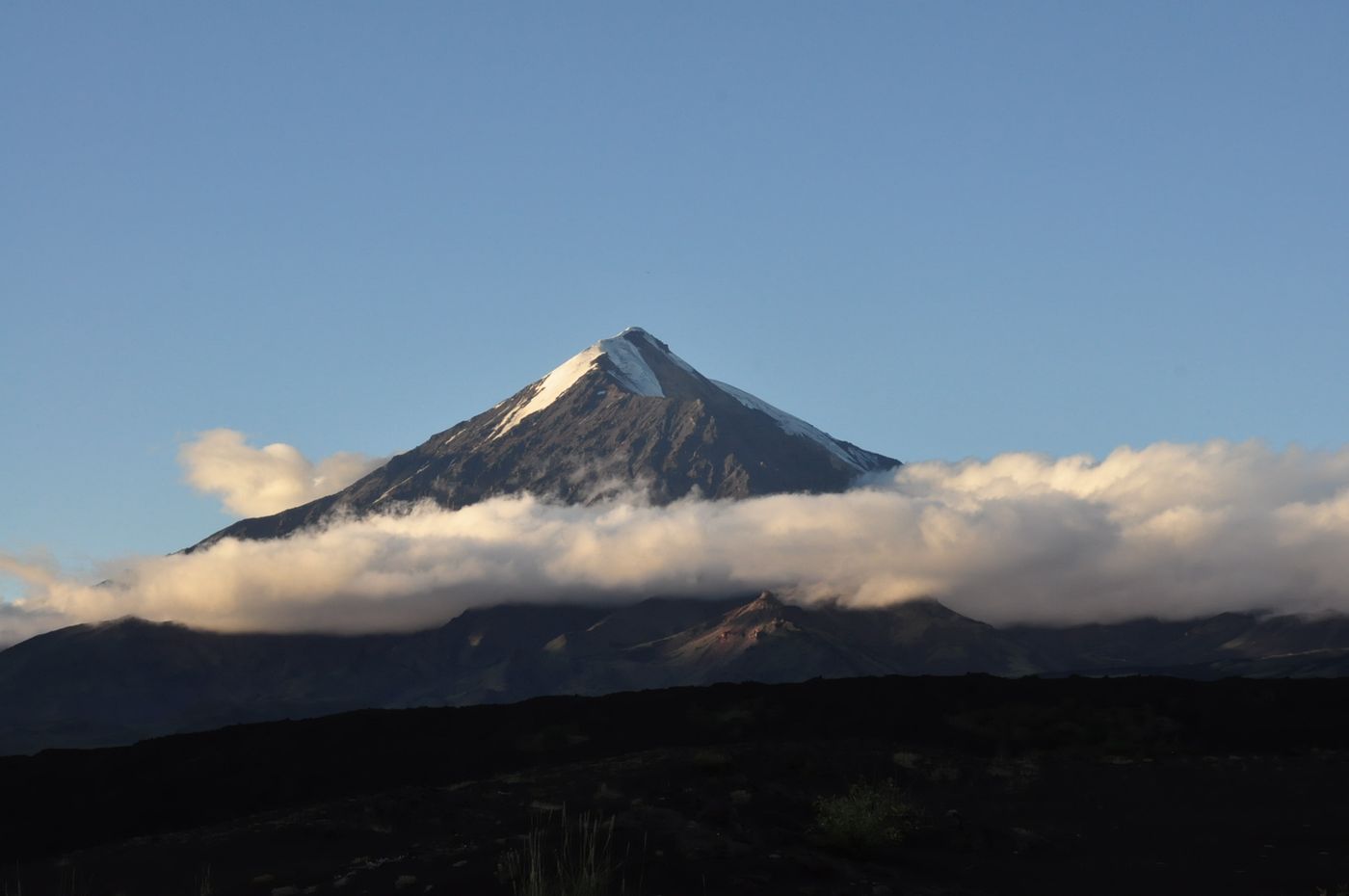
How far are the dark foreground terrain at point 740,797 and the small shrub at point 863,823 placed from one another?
8 centimetres

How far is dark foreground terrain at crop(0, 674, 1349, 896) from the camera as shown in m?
29.9

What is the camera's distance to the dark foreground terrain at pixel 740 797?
2986 centimetres

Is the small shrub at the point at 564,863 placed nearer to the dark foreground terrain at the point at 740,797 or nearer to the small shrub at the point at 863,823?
the dark foreground terrain at the point at 740,797

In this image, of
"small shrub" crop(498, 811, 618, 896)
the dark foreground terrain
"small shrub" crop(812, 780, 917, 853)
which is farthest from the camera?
"small shrub" crop(812, 780, 917, 853)

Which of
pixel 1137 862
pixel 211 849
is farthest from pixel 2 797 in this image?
pixel 1137 862

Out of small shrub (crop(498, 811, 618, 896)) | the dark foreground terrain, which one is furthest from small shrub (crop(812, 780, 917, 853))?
small shrub (crop(498, 811, 618, 896))

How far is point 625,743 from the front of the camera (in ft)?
173

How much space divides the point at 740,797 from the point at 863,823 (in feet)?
19.0

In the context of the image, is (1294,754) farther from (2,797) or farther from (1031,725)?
(2,797)

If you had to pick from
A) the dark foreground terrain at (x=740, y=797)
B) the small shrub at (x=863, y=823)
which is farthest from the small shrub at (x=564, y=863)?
the small shrub at (x=863, y=823)

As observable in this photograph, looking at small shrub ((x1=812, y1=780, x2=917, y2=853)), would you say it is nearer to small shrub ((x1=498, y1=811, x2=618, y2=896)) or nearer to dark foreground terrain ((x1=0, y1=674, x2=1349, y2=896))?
dark foreground terrain ((x1=0, y1=674, x2=1349, y2=896))

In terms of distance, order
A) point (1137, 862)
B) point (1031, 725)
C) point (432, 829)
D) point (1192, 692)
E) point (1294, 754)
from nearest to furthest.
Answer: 1. point (1137, 862)
2. point (432, 829)
3. point (1294, 754)
4. point (1031, 725)
5. point (1192, 692)

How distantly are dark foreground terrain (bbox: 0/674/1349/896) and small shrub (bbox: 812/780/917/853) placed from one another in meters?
0.08

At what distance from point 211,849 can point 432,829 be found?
5.35 meters
